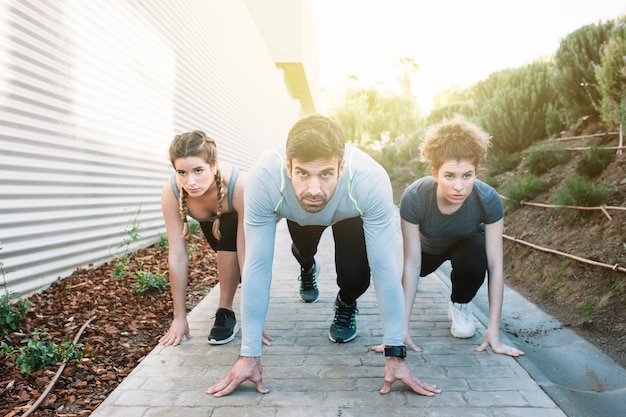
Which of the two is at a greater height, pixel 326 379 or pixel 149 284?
pixel 149 284

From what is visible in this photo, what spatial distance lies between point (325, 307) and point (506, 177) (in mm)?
4601

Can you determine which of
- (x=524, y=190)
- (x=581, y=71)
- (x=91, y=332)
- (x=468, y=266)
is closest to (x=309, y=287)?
(x=468, y=266)

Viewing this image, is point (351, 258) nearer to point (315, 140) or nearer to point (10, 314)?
point (315, 140)

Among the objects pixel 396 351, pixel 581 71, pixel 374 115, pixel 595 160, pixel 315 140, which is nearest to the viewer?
pixel 315 140

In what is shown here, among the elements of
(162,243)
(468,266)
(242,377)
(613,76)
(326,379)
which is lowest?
(326,379)

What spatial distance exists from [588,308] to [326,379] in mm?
2136

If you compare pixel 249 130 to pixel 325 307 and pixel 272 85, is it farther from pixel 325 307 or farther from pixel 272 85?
pixel 325 307

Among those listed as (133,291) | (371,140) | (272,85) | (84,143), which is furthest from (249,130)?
(371,140)

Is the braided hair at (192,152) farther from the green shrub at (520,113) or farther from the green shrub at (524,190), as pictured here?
the green shrub at (520,113)

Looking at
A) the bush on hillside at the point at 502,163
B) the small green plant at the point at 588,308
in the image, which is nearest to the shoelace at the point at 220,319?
the small green plant at the point at 588,308

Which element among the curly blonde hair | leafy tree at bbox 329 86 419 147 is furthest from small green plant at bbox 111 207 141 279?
leafy tree at bbox 329 86 419 147

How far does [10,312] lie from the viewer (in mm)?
3154

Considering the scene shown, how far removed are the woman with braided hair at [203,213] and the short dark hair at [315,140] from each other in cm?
88

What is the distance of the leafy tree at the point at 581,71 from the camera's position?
725 centimetres
